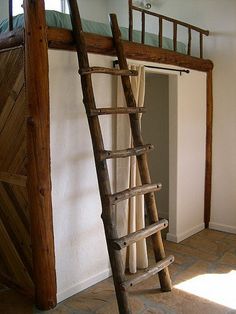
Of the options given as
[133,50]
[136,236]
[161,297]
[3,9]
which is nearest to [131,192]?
[136,236]

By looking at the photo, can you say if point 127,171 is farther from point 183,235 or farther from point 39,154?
point 183,235

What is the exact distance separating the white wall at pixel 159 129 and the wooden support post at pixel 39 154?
2241 millimetres

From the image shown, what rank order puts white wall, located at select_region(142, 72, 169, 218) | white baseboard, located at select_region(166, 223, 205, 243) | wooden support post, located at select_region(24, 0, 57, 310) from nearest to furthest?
wooden support post, located at select_region(24, 0, 57, 310) → white baseboard, located at select_region(166, 223, 205, 243) → white wall, located at select_region(142, 72, 169, 218)

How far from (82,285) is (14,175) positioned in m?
1.03

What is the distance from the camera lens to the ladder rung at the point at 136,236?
2176mm

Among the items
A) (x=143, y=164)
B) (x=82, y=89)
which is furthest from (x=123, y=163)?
(x=82, y=89)

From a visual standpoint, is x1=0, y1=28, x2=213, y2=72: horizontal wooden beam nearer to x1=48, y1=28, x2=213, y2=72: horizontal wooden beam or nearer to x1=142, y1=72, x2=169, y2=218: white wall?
x1=48, y1=28, x2=213, y2=72: horizontal wooden beam

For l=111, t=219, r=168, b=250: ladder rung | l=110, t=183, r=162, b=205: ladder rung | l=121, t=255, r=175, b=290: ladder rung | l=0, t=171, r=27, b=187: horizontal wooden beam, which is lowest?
l=121, t=255, r=175, b=290: ladder rung

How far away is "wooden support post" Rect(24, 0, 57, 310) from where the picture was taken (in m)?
2.17

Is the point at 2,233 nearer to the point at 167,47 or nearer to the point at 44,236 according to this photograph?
the point at 44,236

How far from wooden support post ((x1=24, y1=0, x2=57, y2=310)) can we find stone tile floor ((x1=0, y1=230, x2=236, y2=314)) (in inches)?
8.0

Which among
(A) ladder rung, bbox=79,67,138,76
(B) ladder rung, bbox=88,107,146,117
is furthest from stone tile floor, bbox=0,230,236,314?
(A) ladder rung, bbox=79,67,138,76

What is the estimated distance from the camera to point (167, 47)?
3.44m

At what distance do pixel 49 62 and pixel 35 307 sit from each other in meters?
1.77
